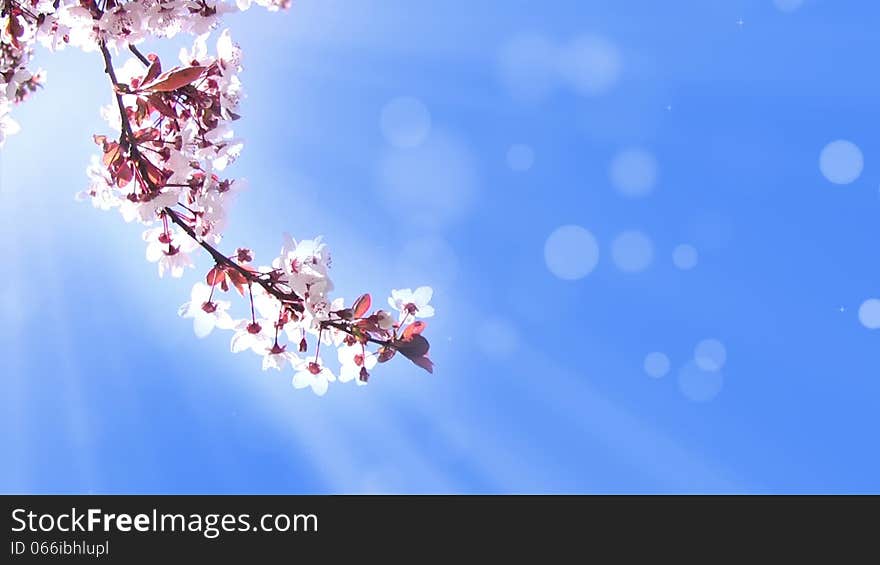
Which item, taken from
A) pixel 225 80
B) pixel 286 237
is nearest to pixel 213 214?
pixel 286 237

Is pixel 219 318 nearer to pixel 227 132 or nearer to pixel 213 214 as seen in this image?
pixel 213 214

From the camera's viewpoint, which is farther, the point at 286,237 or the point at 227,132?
the point at 227,132

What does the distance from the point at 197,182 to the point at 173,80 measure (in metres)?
0.58

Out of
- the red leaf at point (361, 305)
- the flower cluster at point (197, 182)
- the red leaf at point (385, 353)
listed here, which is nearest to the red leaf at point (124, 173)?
the flower cluster at point (197, 182)

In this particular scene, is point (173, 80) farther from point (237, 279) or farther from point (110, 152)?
point (237, 279)

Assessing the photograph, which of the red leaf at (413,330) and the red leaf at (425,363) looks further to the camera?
the red leaf at (413,330)

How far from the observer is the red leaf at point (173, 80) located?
11.2ft

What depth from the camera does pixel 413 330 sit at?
3549mm

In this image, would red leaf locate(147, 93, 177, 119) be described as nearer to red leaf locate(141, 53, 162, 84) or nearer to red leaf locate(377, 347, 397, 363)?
red leaf locate(141, 53, 162, 84)

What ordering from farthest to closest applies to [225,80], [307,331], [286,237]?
[225,80], [307,331], [286,237]

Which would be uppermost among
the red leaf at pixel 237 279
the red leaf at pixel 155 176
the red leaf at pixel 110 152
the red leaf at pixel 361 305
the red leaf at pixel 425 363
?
the red leaf at pixel 110 152

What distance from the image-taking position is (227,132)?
382cm

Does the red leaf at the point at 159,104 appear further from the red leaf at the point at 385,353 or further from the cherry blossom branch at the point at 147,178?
the red leaf at the point at 385,353
